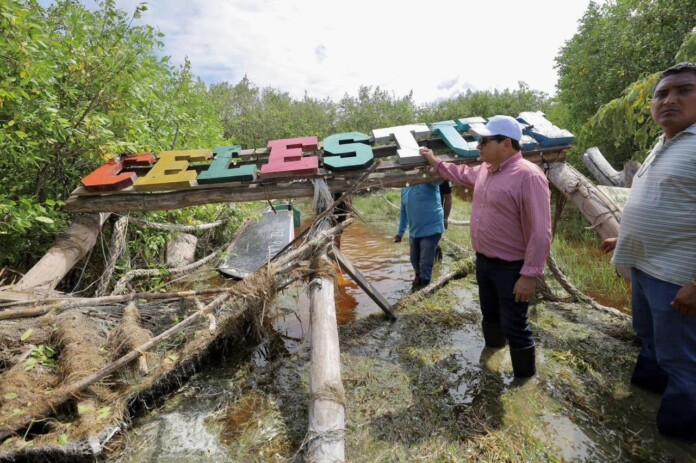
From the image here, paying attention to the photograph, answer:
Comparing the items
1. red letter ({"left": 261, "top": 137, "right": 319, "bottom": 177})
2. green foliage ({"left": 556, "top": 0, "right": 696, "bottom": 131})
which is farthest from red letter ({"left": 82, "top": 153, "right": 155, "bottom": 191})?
green foliage ({"left": 556, "top": 0, "right": 696, "bottom": 131})

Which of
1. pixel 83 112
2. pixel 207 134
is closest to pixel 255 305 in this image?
pixel 83 112

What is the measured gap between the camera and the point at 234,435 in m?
→ 2.75

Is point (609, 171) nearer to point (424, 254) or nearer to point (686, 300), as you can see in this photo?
point (424, 254)

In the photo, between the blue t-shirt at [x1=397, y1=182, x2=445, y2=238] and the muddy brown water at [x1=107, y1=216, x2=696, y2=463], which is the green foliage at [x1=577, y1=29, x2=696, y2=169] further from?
the muddy brown water at [x1=107, y1=216, x2=696, y2=463]

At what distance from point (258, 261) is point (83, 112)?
3256 mm

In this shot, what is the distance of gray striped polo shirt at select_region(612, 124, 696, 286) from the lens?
2160 millimetres

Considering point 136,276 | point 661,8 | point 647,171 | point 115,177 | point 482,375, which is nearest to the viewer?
point 647,171

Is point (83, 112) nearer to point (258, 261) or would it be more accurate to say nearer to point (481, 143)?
point (258, 261)

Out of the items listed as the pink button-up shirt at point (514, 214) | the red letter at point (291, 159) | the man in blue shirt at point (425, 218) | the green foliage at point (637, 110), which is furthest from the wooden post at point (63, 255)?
the green foliage at point (637, 110)

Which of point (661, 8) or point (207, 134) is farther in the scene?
point (661, 8)

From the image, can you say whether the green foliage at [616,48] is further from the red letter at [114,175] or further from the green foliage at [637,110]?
the red letter at [114,175]

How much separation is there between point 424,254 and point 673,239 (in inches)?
130

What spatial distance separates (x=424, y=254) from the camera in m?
5.39

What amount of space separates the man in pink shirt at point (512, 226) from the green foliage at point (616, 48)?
7614 millimetres
